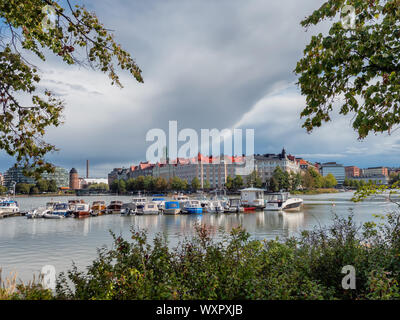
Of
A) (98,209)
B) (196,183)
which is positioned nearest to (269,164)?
(196,183)

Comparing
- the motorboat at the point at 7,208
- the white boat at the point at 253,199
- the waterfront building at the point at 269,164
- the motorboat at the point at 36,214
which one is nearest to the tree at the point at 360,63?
the motorboat at the point at 36,214

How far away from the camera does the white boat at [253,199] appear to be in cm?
5876

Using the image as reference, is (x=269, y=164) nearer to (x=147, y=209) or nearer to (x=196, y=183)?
(x=196, y=183)

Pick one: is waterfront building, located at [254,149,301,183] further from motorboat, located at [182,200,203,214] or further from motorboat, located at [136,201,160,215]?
motorboat, located at [136,201,160,215]

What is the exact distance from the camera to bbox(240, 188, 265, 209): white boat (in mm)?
58756

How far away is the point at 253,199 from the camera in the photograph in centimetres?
6019

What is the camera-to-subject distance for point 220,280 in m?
5.60

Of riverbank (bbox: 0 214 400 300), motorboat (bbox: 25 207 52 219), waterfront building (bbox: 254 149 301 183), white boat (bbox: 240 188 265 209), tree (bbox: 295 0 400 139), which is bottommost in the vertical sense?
motorboat (bbox: 25 207 52 219)

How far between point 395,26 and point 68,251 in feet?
70.9

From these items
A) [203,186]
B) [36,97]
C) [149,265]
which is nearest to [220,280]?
[149,265]

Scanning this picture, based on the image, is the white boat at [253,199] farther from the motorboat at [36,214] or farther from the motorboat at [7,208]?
the motorboat at [7,208]

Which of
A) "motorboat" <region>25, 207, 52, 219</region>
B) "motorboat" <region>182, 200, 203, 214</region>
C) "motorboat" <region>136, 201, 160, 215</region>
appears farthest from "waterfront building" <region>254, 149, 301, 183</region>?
"motorboat" <region>25, 207, 52, 219</region>

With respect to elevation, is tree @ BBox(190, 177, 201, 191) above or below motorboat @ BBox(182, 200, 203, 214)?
above
